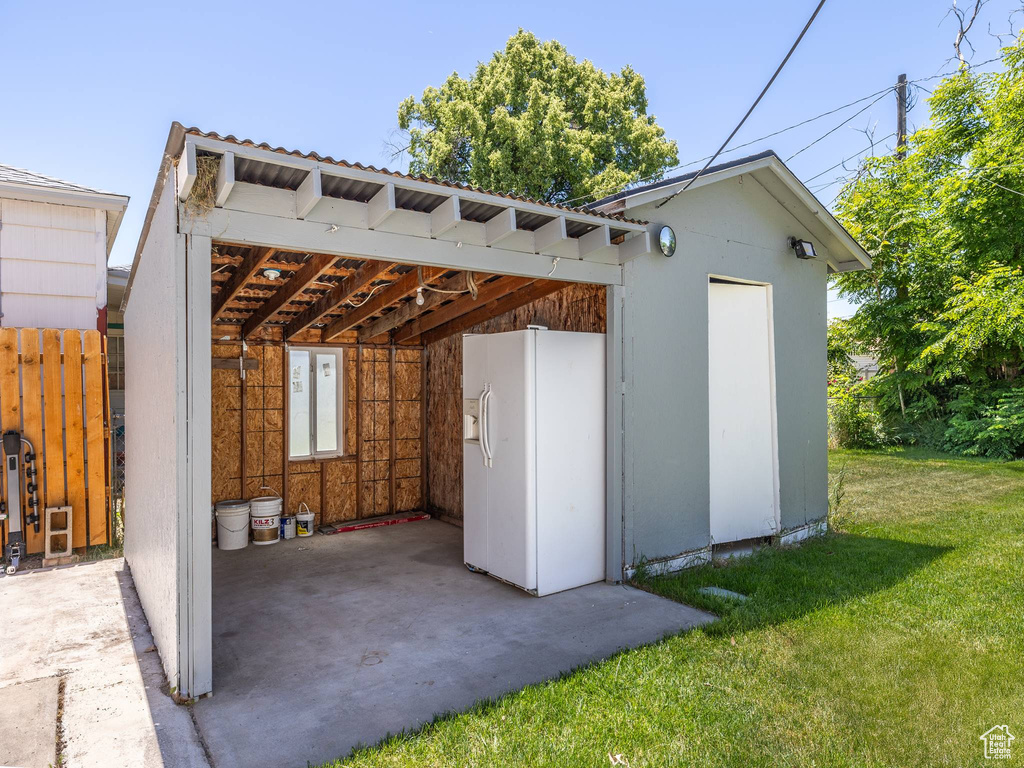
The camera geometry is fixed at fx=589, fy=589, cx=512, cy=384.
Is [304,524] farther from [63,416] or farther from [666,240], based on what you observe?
[666,240]

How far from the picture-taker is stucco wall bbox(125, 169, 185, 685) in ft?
10.0

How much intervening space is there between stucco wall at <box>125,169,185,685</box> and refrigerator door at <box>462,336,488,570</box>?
7.82ft

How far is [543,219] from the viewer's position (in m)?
4.30

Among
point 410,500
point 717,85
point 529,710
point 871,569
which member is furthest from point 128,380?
point 717,85

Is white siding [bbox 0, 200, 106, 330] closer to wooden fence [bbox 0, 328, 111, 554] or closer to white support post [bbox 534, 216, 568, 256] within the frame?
wooden fence [bbox 0, 328, 111, 554]

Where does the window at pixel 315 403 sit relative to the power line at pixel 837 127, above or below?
below

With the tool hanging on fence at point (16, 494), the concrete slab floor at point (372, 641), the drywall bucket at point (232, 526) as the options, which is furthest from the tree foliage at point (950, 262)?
the tool hanging on fence at point (16, 494)

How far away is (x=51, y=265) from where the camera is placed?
6.21 m

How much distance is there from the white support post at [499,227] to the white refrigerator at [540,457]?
802mm

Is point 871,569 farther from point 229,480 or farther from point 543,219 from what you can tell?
point 229,480

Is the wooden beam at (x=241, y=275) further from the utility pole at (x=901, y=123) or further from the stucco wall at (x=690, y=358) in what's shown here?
the utility pole at (x=901, y=123)

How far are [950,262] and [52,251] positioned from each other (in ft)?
54.3

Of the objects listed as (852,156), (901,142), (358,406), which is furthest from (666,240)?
(901,142)

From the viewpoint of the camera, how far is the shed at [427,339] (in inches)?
Answer: 123
